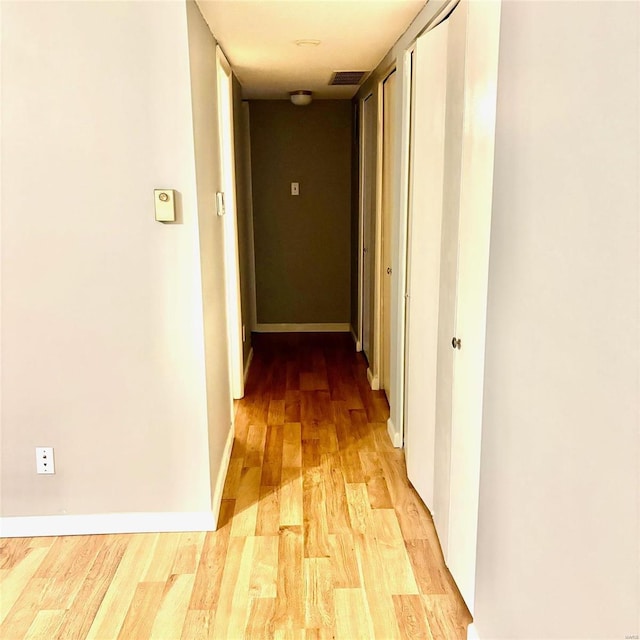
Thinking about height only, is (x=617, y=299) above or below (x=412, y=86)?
below

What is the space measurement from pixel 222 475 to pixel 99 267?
1193mm

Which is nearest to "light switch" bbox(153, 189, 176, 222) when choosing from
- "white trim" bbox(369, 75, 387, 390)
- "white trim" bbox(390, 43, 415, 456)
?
"white trim" bbox(390, 43, 415, 456)

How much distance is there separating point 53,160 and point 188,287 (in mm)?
676

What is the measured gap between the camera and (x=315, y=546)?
8.50 ft

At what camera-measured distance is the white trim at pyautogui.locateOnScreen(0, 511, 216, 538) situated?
2.66 meters

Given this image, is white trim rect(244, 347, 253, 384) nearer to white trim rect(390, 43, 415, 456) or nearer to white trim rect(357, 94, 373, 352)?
white trim rect(357, 94, 373, 352)

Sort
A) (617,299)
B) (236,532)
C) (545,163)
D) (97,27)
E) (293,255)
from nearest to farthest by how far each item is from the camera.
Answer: (617,299) < (545,163) < (97,27) < (236,532) < (293,255)

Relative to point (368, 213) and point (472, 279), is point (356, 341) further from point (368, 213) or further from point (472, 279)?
point (472, 279)

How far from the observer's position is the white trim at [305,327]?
6191 millimetres

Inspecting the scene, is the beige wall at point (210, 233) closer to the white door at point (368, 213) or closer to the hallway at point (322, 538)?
the hallway at point (322, 538)

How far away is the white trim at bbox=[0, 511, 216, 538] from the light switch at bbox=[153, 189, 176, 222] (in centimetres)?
124

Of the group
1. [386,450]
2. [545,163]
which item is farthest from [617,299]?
[386,450]

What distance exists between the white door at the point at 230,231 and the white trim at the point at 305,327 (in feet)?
6.09

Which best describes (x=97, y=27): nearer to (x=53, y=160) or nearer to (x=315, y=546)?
(x=53, y=160)
